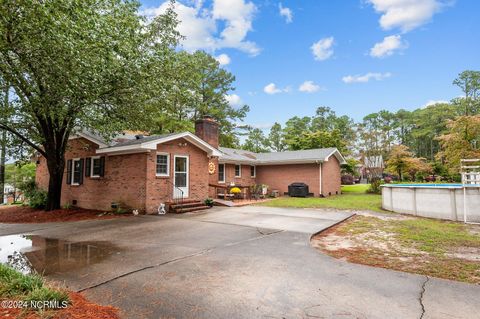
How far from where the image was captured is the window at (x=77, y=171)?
14202 millimetres

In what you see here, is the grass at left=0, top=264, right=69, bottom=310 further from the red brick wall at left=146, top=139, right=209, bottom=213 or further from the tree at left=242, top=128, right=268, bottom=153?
the tree at left=242, top=128, right=268, bottom=153

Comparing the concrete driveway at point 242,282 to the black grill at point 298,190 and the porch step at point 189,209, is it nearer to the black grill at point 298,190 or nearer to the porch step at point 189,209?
the porch step at point 189,209

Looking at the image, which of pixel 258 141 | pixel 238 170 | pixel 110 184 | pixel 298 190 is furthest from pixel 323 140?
pixel 110 184

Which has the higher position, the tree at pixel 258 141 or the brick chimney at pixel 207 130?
the tree at pixel 258 141

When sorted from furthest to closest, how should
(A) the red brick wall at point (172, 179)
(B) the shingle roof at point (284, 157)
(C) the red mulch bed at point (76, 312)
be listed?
1. (B) the shingle roof at point (284, 157)
2. (A) the red brick wall at point (172, 179)
3. (C) the red mulch bed at point (76, 312)

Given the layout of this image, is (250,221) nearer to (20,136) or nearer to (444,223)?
(444,223)

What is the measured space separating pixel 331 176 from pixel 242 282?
19.3 metres

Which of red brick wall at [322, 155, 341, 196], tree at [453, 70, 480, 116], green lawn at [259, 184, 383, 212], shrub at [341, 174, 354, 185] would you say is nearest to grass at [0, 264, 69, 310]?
green lawn at [259, 184, 383, 212]

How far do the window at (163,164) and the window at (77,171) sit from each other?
538cm

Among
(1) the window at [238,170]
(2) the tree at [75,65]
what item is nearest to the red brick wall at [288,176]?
(1) the window at [238,170]

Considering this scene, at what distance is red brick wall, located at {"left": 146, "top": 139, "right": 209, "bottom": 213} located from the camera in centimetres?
1146

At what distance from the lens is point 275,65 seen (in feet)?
66.0

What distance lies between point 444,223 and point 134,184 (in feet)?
40.4

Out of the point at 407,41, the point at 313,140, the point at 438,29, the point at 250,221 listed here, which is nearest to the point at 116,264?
the point at 250,221
